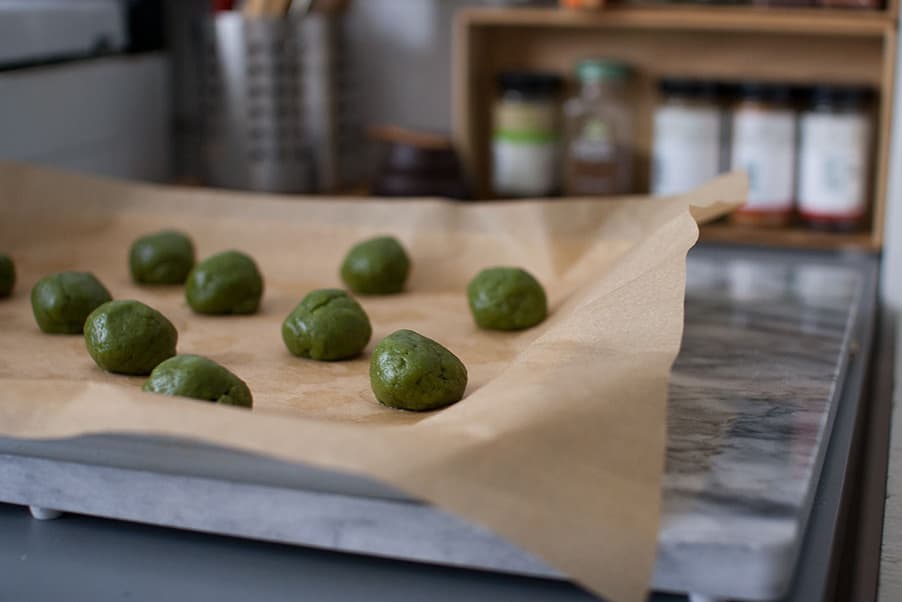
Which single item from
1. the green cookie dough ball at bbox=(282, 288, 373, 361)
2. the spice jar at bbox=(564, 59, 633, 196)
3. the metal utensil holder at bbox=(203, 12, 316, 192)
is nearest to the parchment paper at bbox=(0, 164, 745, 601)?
the green cookie dough ball at bbox=(282, 288, 373, 361)

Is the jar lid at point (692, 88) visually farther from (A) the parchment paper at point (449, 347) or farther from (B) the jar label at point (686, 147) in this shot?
(A) the parchment paper at point (449, 347)

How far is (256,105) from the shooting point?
6.10 feet

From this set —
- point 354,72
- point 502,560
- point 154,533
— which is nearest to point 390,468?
point 502,560

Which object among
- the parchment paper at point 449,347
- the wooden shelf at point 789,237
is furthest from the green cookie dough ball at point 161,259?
the wooden shelf at point 789,237

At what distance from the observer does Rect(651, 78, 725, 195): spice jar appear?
1.72m

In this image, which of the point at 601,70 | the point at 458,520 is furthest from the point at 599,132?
the point at 458,520

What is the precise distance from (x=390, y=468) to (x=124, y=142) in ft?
4.46

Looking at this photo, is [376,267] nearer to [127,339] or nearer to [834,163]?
[127,339]

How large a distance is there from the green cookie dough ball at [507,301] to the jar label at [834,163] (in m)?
0.66

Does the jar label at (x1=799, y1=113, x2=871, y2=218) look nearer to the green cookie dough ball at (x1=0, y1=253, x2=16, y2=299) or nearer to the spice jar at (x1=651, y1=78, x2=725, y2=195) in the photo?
the spice jar at (x1=651, y1=78, x2=725, y2=195)

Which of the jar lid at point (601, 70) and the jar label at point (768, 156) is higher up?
the jar lid at point (601, 70)

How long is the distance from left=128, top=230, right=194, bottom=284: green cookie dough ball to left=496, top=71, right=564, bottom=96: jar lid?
67cm

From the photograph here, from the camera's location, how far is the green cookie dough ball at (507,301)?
1.15 metres

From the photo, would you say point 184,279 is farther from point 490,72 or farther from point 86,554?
point 490,72
